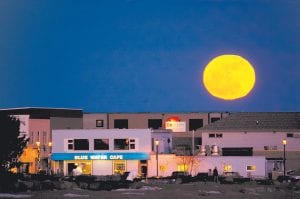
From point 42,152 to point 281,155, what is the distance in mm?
24703

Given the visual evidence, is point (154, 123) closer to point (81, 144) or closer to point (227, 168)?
point (81, 144)

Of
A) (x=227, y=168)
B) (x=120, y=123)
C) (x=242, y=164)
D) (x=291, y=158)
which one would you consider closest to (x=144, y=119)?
(x=120, y=123)

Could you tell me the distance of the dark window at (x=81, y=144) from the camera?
74.6 m

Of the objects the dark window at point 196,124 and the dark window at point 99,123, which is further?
the dark window at point 99,123

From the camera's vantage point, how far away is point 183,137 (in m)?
97.0

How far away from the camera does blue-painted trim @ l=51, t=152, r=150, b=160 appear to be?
73.1 meters

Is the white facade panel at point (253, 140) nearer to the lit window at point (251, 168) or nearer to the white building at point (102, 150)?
the lit window at point (251, 168)

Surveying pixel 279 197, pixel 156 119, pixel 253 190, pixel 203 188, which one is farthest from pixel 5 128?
pixel 156 119

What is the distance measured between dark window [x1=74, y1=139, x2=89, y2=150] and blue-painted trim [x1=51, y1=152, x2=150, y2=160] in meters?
0.86

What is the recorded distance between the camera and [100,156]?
73.5 meters

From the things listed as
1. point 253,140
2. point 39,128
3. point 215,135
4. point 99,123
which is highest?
point 99,123

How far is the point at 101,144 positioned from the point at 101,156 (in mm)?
1618

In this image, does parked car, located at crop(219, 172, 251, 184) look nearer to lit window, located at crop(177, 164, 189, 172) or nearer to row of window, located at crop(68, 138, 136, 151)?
lit window, located at crop(177, 164, 189, 172)

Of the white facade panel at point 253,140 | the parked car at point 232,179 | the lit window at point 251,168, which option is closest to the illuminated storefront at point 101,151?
the lit window at point 251,168
